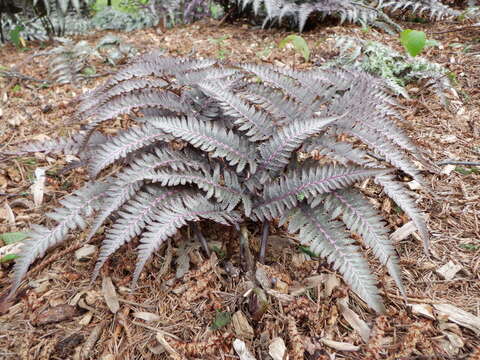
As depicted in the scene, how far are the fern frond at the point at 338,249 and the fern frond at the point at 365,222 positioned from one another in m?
0.04

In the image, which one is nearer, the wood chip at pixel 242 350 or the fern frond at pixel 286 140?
the wood chip at pixel 242 350

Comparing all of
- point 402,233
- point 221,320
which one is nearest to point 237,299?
point 221,320

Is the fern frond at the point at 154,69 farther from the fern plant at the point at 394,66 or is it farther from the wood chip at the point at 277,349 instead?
the fern plant at the point at 394,66

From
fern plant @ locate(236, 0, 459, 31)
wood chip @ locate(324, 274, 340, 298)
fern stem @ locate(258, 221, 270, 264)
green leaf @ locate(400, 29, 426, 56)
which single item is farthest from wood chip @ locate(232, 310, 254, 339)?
fern plant @ locate(236, 0, 459, 31)

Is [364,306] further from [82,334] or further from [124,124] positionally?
[124,124]

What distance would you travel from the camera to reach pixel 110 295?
Answer: 1.46m

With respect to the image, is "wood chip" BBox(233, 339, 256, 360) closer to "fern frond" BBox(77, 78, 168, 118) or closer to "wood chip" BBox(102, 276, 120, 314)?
"wood chip" BBox(102, 276, 120, 314)

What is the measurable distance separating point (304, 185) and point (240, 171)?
0.27 metres

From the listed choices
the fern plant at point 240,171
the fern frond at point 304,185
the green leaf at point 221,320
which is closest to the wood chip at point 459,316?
the fern plant at point 240,171

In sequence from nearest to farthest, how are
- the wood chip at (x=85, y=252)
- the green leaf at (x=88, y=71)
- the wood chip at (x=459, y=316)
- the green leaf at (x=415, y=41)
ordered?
the wood chip at (x=459, y=316) → the wood chip at (x=85, y=252) → the green leaf at (x=415, y=41) → the green leaf at (x=88, y=71)

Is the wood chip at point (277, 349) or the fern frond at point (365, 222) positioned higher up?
the fern frond at point (365, 222)

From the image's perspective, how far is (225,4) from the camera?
13.7 feet

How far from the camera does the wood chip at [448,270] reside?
4.95 feet

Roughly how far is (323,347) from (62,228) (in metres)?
1.10
